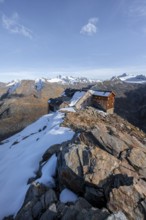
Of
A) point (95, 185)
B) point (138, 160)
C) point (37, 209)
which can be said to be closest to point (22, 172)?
point (37, 209)

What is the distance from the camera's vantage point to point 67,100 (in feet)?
229

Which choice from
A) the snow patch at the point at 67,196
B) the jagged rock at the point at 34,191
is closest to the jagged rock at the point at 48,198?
the snow patch at the point at 67,196

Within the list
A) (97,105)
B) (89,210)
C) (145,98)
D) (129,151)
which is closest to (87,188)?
(89,210)

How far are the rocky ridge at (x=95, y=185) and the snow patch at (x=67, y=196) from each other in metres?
0.21

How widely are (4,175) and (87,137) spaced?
10.1 metres

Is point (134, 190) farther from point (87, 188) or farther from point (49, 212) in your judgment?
point (49, 212)

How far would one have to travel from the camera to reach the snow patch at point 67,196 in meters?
16.5

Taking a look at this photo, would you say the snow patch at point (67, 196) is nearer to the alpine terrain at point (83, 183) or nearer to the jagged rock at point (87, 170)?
the alpine terrain at point (83, 183)

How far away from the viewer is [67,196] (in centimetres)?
1697

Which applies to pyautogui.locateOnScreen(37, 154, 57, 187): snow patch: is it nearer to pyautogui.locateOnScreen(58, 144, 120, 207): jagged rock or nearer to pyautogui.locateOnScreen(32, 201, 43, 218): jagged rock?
pyautogui.locateOnScreen(58, 144, 120, 207): jagged rock

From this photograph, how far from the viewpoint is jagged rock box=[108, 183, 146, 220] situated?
14.2 m

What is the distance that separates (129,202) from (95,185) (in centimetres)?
259

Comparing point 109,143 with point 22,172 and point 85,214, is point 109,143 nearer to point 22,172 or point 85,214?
point 22,172

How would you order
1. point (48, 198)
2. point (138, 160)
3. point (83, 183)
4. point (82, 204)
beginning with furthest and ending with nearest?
1. point (138, 160)
2. point (83, 183)
3. point (48, 198)
4. point (82, 204)
